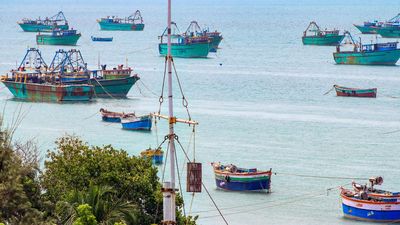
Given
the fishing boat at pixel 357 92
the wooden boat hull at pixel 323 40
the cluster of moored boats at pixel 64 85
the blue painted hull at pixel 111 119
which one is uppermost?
the wooden boat hull at pixel 323 40

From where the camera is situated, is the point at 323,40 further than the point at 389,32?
No

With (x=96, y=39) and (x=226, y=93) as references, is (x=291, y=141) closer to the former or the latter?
(x=226, y=93)

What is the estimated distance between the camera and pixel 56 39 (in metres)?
164

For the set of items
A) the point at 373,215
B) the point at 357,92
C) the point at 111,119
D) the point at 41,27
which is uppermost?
the point at 41,27

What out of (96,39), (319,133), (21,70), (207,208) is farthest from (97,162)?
(96,39)

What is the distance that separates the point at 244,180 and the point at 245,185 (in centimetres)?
29

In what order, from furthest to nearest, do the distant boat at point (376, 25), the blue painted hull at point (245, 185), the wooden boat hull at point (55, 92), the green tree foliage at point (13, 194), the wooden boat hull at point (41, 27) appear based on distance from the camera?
the wooden boat hull at point (41, 27) < the distant boat at point (376, 25) < the wooden boat hull at point (55, 92) < the blue painted hull at point (245, 185) < the green tree foliage at point (13, 194)

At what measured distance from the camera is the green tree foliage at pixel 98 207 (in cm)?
3036

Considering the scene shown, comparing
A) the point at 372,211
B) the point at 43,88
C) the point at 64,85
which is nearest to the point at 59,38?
the point at 64,85

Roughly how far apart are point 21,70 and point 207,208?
48.6 metres

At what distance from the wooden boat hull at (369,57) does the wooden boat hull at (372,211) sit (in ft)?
263

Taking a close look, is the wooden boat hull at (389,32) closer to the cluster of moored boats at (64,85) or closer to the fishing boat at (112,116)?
the cluster of moored boats at (64,85)

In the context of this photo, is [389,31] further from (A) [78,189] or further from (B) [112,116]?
(A) [78,189]

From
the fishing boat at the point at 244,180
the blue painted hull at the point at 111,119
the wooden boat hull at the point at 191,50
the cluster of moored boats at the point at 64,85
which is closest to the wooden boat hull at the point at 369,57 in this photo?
the wooden boat hull at the point at 191,50
